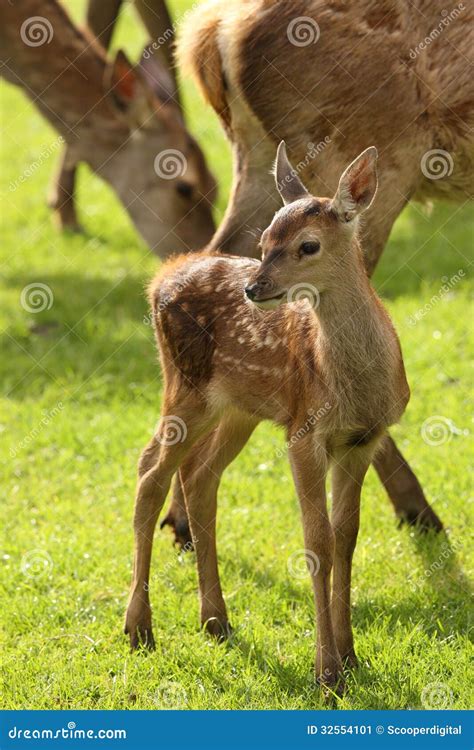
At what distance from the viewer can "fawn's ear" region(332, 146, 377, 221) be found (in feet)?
13.6

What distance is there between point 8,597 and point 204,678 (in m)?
1.15

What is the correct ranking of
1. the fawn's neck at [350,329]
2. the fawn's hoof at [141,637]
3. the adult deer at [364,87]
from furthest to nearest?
the adult deer at [364,87] → the fawn's hoof at [141,637] → the fawn's neck at [350,329]

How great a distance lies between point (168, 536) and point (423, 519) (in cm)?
117

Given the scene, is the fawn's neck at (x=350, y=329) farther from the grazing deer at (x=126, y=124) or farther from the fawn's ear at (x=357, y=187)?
the grazing deer at (x=126, y=124)

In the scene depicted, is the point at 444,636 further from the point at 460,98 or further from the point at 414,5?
the point at 414,5

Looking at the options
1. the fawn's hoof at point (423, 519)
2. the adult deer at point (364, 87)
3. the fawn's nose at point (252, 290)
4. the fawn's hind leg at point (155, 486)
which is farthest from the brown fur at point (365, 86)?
the fawn's nose at point (252, 290)

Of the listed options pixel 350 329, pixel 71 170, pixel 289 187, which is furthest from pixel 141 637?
pixel 71 170

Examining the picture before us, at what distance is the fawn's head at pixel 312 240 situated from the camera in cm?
404

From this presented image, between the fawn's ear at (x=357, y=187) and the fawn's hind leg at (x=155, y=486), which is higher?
the fawn's ear at (x=357, y=187)

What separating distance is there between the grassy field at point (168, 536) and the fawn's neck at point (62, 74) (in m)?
1.36

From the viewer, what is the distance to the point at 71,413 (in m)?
7.42

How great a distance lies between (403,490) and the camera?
225 inches

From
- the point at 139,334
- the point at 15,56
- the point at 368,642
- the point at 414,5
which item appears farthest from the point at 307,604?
the point at 15,56

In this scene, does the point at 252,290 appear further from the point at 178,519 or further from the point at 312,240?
the point at 178,519
